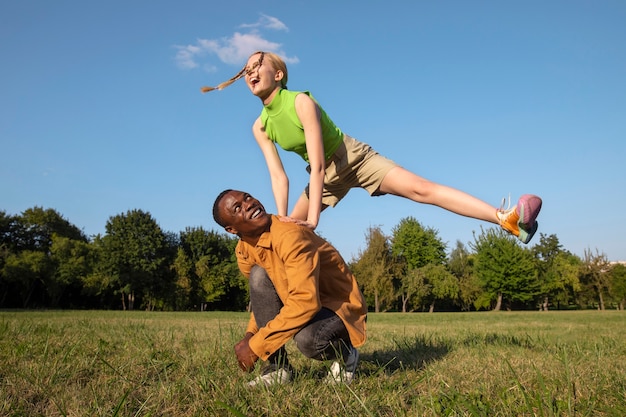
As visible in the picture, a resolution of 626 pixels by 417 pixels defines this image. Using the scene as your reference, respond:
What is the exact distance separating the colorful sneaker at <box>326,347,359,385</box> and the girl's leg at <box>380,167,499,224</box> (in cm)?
141

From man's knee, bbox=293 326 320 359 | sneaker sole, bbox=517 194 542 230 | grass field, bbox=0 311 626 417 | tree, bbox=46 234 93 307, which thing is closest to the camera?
grass field, bbox=0 311 626 417

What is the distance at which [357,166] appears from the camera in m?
3.95

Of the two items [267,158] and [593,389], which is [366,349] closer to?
[267,158]

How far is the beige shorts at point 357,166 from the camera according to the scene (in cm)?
389

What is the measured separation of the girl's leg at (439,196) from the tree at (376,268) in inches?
1556

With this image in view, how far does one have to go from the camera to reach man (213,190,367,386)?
257 centimetres

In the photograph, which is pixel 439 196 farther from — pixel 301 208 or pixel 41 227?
pixel 41 227

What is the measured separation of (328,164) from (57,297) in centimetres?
4608

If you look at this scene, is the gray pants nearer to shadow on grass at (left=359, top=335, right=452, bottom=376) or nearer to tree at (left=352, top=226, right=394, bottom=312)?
shadow on grass at (left=359, top=335, right=452, bottom=376)

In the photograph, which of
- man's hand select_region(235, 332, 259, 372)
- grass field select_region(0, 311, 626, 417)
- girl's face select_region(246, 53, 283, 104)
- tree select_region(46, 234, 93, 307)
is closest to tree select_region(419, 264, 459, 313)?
tree select_region(46, 234, 93, 307)

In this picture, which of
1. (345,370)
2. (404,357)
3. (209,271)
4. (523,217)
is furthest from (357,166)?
(209,271)

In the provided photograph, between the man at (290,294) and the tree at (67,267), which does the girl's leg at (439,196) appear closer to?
the man at (290,294)

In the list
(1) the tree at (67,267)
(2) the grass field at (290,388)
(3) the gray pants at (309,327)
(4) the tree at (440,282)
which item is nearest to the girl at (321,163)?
(3) the gray pants at (309,327)

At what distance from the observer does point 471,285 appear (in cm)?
5091
